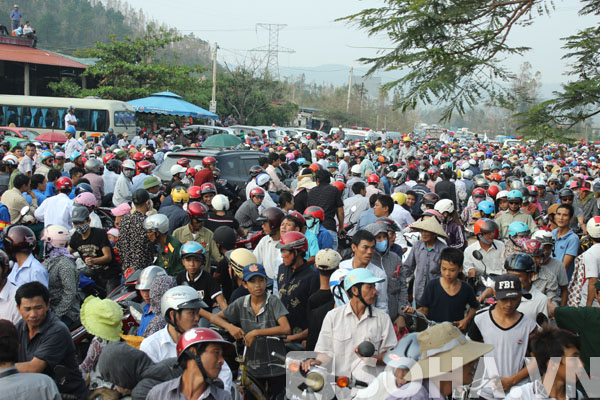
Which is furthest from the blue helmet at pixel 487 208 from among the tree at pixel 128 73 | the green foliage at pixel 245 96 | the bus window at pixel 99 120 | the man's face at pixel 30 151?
the green foliage at pixel 245 96

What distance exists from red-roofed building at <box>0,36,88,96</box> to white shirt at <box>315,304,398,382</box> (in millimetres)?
37288

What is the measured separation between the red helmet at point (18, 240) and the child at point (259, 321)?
189 centimetres

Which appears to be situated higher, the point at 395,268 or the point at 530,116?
the point at 530,116

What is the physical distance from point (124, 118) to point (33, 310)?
88.9ft

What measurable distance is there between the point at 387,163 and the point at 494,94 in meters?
10.3

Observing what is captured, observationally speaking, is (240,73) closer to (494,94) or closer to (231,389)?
(494,94)

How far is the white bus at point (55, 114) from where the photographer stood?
97.6 ft

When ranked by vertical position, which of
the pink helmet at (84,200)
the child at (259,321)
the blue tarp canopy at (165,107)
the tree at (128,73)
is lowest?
the child at (259,321)

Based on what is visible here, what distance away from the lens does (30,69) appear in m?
39.3

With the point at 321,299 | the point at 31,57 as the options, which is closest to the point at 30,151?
the point at 321,299

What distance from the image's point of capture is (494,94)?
7.20 meters

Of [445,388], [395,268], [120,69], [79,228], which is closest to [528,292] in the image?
[395,268]

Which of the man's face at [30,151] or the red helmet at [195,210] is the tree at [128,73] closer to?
the man's face at [30,151]

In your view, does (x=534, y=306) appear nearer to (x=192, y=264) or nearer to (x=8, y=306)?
(x=192, y=264)
